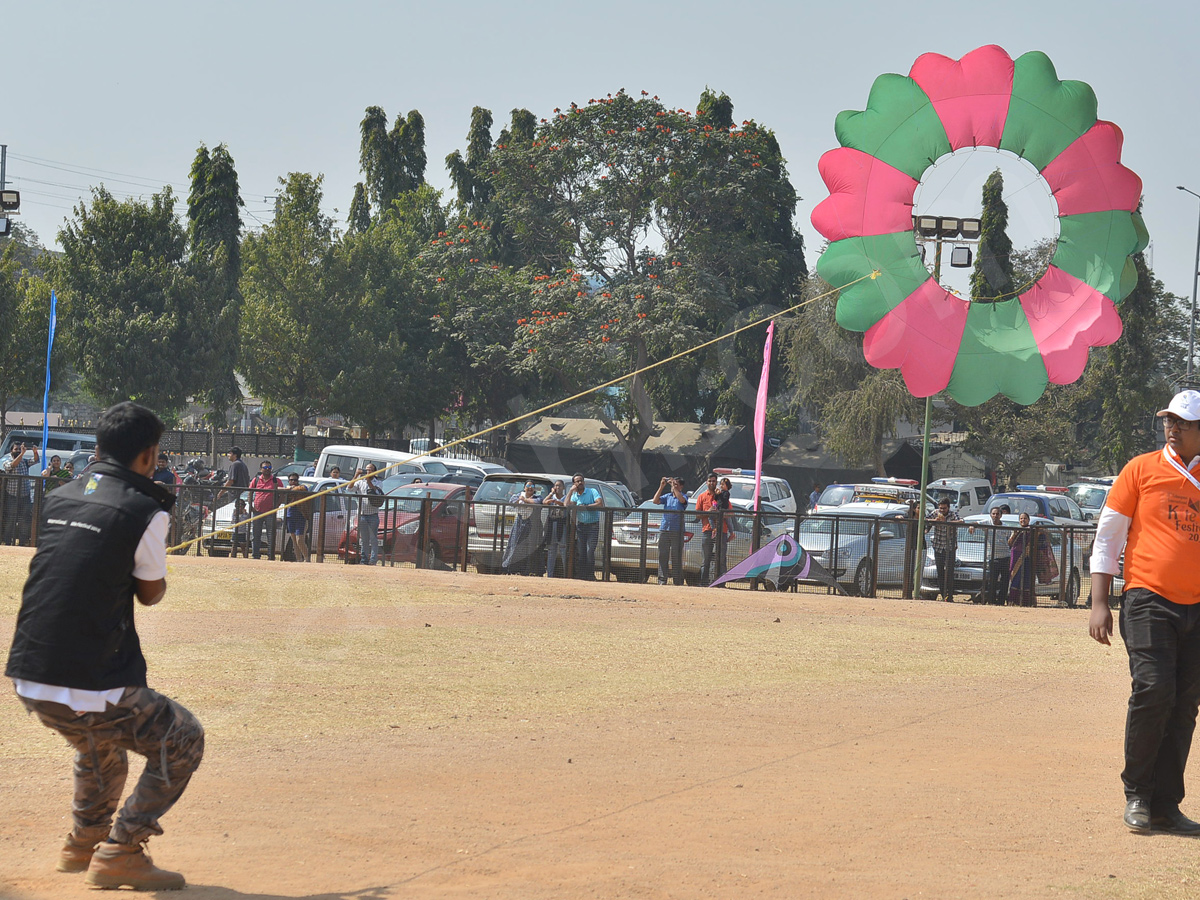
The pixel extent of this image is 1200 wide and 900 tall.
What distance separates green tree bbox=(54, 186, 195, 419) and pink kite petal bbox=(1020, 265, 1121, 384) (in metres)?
33.2

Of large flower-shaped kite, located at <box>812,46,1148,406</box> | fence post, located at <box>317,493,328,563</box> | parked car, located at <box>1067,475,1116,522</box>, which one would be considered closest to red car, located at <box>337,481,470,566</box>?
fence post, located at <box>317,493,328,563</box>

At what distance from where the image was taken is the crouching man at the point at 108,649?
14.5 ft

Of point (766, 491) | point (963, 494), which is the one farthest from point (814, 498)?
point (963, 494)

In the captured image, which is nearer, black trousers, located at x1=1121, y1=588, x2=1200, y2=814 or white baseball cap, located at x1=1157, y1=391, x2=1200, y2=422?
black trousers, located at x1=1121, y1=588, x2=1200, y2=814

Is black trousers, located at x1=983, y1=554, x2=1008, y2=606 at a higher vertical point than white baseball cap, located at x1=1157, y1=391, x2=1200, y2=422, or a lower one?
lower

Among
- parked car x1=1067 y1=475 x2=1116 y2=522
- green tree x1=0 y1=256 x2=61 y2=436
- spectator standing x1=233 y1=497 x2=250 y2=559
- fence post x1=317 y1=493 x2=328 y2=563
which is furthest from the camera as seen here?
green tree x1=0 y1=256 x2=61 y2=436

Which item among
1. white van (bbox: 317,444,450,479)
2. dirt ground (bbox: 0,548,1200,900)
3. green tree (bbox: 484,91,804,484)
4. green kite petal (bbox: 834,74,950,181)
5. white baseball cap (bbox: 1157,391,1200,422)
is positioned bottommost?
dirt ground (bbox: 0,548,1200,900)

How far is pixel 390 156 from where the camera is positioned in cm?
6353

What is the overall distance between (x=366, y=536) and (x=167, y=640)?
9185mm

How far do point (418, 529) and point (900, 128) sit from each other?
10.4 metres

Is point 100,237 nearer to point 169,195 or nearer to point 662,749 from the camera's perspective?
point 169,195

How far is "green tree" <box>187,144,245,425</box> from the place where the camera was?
42.6 meters

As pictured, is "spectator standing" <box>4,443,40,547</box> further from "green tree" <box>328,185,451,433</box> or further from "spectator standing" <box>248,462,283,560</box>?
"green tree" <box>328,185,451,433</box>

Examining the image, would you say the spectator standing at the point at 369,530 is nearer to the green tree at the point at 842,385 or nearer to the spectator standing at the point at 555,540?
the spectator standing at the point at 555,540
